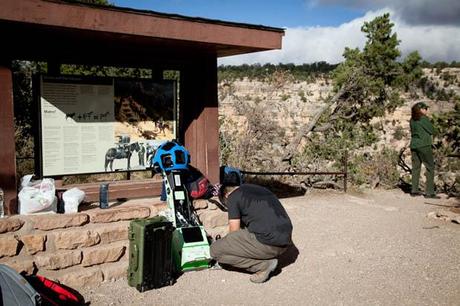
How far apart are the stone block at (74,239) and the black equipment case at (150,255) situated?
1.76 feet

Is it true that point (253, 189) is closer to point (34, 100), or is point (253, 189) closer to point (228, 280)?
point (228, 280)

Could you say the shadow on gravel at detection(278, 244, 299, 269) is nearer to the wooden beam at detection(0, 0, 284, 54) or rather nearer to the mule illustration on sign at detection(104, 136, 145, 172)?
the mule illustration on sign at detection(104, 136, 145, 172)

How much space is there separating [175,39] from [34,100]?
196 centimetres

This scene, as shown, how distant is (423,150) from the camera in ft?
33.9

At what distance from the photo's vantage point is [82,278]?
5285 mm

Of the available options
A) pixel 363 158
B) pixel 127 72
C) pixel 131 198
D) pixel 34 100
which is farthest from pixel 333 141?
pixel 34 100

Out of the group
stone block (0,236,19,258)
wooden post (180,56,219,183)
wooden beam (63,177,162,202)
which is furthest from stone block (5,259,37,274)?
wooden post (180,56,219,183)

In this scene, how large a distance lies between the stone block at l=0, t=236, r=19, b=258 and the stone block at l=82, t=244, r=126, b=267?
0.72 metres

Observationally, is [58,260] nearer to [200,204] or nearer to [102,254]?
[102,254]

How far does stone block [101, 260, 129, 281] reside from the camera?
5.49 m

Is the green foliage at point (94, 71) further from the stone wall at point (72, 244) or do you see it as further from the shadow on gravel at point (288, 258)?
the shadow on gravel at point (288, 258)

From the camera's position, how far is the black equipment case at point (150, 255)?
5172 mm

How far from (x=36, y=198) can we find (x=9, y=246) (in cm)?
69

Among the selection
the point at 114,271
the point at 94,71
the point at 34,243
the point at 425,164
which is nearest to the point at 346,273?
the point at 114,271
